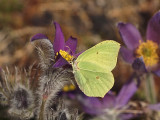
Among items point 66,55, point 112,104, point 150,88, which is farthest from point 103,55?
point 150,88

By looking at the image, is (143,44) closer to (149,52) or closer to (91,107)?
(149,52)

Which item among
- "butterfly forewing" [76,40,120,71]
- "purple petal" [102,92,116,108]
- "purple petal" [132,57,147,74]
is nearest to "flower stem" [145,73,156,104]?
"purple petal" [132,57,147,74]

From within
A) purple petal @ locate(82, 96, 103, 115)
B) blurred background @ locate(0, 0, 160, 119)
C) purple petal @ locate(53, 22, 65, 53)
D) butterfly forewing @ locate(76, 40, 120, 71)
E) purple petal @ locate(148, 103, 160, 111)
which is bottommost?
purple petal @ locate(148, 103, 160, 111)

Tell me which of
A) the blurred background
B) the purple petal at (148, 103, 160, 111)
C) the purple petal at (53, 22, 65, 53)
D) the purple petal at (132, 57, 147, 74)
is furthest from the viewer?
the blurred background

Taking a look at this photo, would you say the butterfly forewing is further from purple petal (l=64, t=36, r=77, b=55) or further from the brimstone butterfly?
purple petal (l=64, t=36, r=77, b=55)

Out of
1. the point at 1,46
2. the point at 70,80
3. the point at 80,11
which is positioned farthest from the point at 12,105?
the point at 80,11

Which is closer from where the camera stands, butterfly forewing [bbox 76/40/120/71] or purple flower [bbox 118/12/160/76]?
butterfly forewing [bbox 76/40/120/71]
